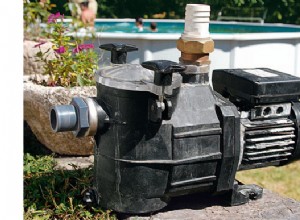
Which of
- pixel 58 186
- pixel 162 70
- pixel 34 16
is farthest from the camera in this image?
pixel 34 16

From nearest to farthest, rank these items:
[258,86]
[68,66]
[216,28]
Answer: [258,86] → [68,66] → [216,28]

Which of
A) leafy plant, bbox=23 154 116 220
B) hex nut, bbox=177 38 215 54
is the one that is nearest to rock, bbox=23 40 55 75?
leafy plant, bbox=23 154 116 220

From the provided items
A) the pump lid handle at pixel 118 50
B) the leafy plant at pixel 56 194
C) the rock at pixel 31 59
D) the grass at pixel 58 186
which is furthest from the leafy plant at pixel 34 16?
the pump lid handle at pixel 118 50

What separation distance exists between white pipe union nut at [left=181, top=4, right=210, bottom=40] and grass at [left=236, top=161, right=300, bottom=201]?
1538 mm

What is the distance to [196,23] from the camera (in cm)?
260

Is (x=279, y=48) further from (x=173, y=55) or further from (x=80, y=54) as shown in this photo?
(x=80, y=54)

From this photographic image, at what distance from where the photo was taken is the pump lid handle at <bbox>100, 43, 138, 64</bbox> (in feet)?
9.09

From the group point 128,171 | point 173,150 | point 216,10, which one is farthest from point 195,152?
point 216,10

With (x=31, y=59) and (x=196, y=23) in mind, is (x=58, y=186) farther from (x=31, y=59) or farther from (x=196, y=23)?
(x=31, y=59)

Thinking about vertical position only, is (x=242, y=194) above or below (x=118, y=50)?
below

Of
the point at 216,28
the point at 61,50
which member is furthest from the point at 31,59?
the point at 216,28

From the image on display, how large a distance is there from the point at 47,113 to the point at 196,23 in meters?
1.31

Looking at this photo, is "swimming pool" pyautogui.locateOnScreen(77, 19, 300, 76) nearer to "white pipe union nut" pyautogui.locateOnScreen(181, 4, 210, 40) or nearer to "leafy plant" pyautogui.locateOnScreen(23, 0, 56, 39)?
"leafy plant" pyautogui.locateOnScreen(23, 0, 56, 39)

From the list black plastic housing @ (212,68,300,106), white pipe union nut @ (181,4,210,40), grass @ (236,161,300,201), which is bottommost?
grass @ (236,161,300,201)
